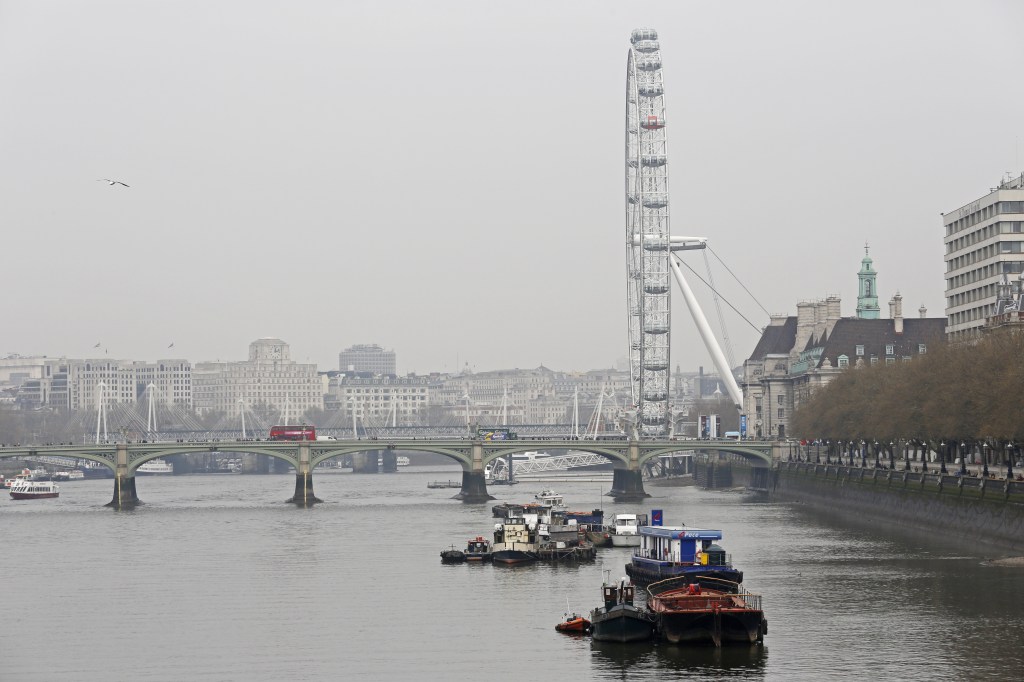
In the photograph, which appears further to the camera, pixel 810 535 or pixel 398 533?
pixel 398 533

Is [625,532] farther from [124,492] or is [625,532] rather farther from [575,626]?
[124,492]

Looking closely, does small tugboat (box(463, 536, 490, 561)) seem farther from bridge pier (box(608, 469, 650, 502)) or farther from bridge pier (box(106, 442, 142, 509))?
bridge pier (box(608, 469, 650, 502))

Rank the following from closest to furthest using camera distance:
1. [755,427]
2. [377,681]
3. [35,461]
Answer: [377,681], [755,427], [35,461]

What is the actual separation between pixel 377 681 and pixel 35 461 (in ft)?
432

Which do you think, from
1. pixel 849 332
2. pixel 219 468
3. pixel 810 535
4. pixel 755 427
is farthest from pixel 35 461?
pixel 810 535

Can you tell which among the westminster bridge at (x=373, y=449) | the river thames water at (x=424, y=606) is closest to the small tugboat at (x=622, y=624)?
the river thames water at (x=424, y=606)

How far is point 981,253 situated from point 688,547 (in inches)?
1929

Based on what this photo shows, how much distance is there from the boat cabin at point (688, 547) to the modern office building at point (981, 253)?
1485 inches

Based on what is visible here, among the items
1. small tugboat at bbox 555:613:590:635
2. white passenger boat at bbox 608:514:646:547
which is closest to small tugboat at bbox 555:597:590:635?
small tugboat at bbox 555:613:590:635

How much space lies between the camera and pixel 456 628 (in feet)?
154

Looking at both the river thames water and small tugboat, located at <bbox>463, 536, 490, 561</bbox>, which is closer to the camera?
the river thames water

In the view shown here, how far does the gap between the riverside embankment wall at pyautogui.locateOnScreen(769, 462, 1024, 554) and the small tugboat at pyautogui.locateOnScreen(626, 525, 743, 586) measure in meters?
9.77

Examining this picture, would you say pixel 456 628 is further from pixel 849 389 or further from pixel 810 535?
pixel 849 389

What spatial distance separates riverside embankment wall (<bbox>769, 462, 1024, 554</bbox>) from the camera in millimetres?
60188
